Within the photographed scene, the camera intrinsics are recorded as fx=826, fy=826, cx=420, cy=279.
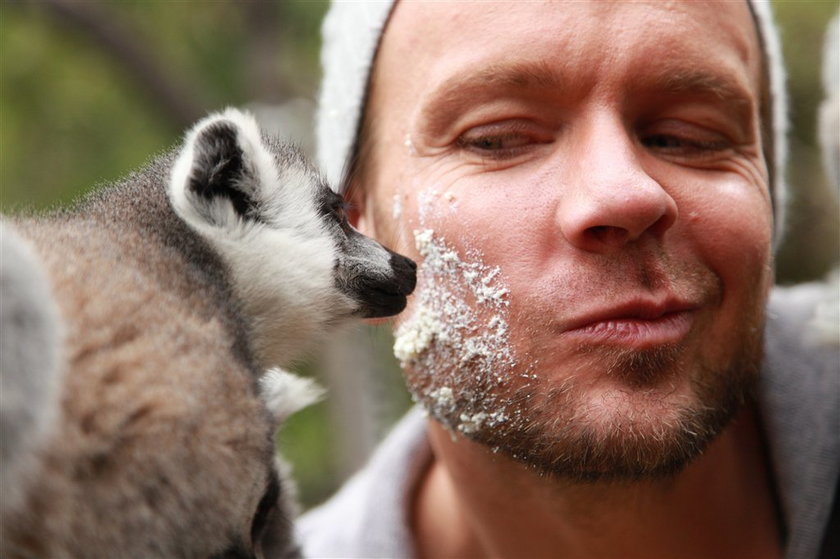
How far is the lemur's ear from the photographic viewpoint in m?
1.77

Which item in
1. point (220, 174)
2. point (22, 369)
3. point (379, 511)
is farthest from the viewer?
point (379, 511)

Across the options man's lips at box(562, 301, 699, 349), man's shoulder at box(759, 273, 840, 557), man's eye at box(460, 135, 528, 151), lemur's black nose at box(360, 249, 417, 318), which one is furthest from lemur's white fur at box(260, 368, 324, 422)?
man's shoulder at box(759, 273, 840, 557)

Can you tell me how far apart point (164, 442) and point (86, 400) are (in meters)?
0.14

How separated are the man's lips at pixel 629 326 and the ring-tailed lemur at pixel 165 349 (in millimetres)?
481

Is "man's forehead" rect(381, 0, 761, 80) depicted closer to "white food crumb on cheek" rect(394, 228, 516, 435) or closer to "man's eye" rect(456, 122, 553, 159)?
"man's eye" rect(456, 122, 553, 159)

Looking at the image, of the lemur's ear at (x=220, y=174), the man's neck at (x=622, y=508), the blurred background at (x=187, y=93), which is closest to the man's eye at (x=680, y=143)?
the man's neck at (x=622, y=508)

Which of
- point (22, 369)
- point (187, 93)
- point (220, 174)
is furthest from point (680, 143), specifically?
point (187, 93)

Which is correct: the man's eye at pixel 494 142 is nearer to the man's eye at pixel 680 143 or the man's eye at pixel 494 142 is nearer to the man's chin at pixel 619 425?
the man's eye at pixel 680 143

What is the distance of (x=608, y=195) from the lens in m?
1.87

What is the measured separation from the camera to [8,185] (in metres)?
8.01

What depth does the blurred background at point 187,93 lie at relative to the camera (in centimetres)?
660

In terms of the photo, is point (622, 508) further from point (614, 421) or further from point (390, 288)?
point (390, 288)

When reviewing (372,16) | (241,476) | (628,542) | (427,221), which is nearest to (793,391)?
(628,542)

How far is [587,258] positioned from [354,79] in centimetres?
107
